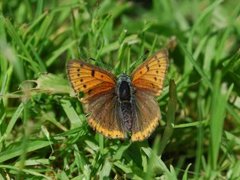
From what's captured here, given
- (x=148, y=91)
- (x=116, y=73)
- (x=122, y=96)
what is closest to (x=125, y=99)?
(x=122, y=96)

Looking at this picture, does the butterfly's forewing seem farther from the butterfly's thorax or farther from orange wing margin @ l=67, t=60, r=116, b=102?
orange wing margin @ l=67, t=60, r=116, b=102

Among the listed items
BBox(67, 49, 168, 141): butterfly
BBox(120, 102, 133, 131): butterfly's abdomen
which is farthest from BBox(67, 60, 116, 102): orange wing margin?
BBox(120, 102, 133, 131): butterfly's abdomen

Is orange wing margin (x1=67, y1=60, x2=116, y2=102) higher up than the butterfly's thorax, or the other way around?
orange wing margin (x1=67, y1=60, x2=116, y2=102)

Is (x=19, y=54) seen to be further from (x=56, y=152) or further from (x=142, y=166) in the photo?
(x=142, y=166)

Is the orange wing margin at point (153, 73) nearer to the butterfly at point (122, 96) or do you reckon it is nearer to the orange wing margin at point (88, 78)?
the butterfly at point (122, 96)

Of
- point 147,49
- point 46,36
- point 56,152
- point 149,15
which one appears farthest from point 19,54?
point 149,15


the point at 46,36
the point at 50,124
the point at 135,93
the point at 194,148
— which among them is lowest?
the point at 194,148

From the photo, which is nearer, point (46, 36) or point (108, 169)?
point (108, 169)
